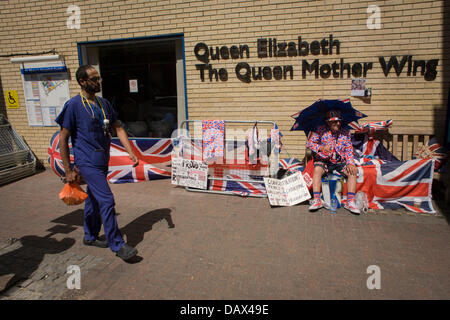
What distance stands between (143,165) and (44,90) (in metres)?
3.61

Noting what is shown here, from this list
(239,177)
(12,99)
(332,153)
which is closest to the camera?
(332,153)

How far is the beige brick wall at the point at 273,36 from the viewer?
588cm

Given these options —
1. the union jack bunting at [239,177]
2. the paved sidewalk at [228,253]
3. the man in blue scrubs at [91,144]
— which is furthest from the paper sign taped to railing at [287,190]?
the man in blue scrubs at [91,144]

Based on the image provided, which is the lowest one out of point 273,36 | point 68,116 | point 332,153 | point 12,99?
point 332,153

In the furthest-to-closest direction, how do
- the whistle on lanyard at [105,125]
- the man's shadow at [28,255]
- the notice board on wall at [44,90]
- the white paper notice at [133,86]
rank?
the notice board on wall at [44,90] → the white paper notice at [133,86] → the whistle on lanyard at [105,125] → the man's shadow at [28,255]

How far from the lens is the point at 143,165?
22.4ft

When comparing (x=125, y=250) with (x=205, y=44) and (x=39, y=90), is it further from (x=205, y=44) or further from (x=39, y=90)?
(x=39, y=90)

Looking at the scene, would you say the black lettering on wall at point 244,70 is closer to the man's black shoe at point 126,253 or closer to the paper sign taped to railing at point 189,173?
the paper sign taped to railing at point 189,173

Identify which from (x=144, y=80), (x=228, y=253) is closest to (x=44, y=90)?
(x=144, y=80)

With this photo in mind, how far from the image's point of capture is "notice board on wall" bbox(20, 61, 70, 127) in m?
7.91

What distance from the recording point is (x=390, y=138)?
6137 millimetres

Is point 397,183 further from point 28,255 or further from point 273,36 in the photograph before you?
point 28,255

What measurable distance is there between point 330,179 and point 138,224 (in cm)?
306

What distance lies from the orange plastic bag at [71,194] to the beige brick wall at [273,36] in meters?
3.89
